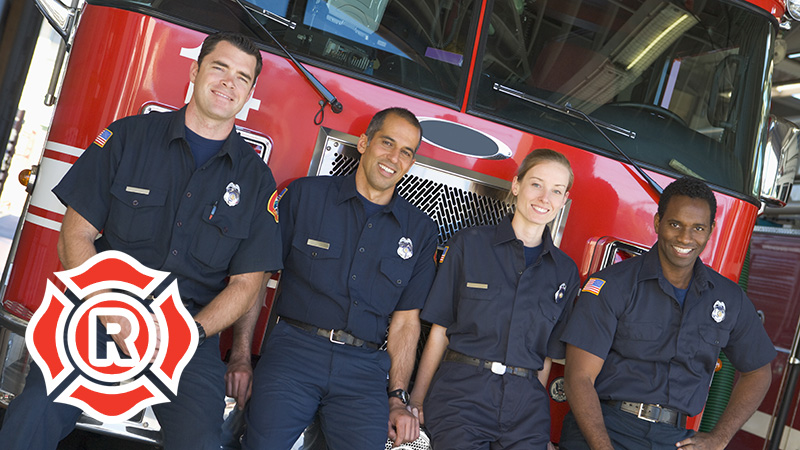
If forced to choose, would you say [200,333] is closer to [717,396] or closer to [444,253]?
[444,253]

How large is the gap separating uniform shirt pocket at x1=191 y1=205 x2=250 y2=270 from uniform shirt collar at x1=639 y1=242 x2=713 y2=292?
173 centimetres

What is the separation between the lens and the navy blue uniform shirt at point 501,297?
10.4 feet

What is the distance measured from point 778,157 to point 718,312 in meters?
1.02

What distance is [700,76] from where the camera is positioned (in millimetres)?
3770

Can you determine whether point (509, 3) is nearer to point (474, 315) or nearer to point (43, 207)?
point (474, 315)

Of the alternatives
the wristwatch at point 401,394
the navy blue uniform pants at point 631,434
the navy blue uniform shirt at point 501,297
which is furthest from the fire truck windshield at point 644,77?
the wristwatch at point 401,394

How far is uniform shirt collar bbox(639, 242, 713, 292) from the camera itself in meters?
3.28

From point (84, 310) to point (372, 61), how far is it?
1556mm

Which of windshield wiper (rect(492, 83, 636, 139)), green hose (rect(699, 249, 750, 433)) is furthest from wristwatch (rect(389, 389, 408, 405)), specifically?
green hose (rect(699, 249, 750, 433))

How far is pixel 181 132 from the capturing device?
9.48 feet

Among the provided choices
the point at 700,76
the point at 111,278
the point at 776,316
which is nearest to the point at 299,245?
the point at 111,278

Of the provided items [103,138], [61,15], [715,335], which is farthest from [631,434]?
[61,15]

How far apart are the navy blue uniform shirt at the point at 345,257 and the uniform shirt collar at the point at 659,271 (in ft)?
3.25

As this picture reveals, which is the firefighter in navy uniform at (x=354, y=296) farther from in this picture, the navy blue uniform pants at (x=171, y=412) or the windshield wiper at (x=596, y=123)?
the windshield wiper at (x=596, y=123)
